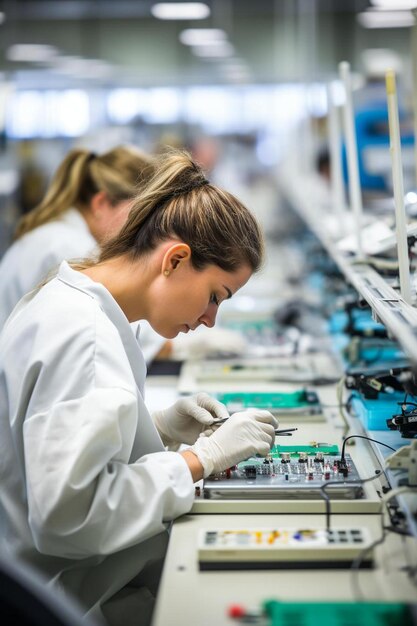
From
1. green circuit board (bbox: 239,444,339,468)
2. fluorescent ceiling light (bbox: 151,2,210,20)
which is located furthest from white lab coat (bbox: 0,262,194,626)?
fluorescent ceiling light (bbox: 151,2,210,20)

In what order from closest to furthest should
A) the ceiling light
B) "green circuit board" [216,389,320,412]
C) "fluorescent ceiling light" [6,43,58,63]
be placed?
"green circuit board" [216,389,320,412], "fluorescent ceiling light" [6,43,58,63], the ceiling light

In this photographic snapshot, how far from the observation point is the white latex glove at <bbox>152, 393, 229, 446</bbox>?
2.04 meters

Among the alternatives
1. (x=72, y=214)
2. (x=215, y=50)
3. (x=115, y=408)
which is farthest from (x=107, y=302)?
(x=215, y=50)

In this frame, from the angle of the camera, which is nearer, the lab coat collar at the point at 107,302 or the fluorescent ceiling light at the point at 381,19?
the lab coat collar at the point at 107,302

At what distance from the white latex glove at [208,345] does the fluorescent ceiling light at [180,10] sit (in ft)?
20.6

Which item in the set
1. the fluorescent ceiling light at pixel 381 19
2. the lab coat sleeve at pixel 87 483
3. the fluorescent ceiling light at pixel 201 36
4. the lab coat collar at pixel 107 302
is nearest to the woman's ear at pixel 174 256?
the lab coat collar at pixel 107 302

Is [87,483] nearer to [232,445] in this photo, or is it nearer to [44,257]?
[232,445]

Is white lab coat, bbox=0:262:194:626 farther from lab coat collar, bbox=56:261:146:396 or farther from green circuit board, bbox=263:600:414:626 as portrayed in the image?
green circuit board, bbox=263:600:414:626

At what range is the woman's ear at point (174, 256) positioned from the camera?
1.74m

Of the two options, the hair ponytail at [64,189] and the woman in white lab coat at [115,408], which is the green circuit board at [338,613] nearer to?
the woman in white lab coat at [115,408]

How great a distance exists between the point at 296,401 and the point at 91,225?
127 cm

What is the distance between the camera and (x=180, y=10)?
9461mm

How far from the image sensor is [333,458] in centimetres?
188

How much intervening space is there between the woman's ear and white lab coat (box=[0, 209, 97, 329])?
4.85 feet
